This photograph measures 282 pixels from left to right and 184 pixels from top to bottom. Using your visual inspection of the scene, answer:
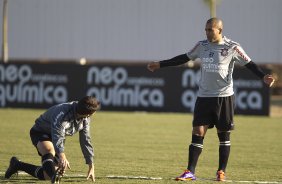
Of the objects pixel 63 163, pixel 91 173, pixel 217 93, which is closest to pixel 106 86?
pixel 217 93

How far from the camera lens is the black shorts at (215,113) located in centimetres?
1034

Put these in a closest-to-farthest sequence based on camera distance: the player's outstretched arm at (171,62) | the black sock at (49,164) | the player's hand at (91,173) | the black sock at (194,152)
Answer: the black sock at (49,164) < the player's hand at (91,173) < the black sock at (194,152) < the player's outstretched arm at (171,62)

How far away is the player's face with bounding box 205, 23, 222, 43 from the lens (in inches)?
397

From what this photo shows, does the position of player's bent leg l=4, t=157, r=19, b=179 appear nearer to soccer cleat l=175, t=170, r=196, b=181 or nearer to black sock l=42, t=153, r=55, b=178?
black sock l=42, t=153, r=55, b=178

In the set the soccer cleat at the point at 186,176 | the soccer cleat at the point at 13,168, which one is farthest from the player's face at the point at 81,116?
the soccer cleat at the point at 186,176

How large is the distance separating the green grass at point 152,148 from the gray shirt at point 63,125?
570 millimetres

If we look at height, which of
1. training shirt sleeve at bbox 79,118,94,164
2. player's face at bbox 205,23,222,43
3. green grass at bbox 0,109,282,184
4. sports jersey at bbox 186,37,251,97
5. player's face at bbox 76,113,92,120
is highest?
player's face at bbox 205,23,222,43

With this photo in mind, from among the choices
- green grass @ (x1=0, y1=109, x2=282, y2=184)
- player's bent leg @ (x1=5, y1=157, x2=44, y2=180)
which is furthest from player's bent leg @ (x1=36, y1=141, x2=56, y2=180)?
green grass @ (x1=0, y1=109, x2=282, y2=184)

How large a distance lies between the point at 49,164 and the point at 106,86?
14960mm

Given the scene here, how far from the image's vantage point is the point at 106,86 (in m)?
24.5

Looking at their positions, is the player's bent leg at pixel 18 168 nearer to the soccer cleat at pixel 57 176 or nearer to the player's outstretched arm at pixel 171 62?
the soccer cleat at pixel 57 176

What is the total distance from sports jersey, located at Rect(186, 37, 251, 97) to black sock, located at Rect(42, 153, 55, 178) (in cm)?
222

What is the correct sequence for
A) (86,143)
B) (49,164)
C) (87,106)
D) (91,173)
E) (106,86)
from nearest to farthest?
(87,106), (49,164), (91,173), (86,143), (106,86)

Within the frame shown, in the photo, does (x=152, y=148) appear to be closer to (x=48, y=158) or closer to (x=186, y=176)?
(x=186, y=176)
